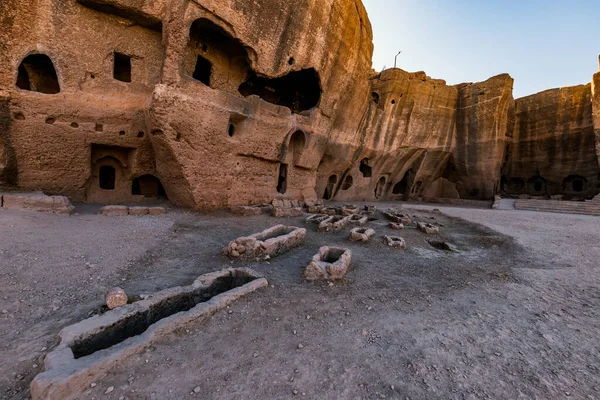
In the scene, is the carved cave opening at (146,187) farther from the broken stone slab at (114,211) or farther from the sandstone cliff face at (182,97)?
the broken stone slab at (114,211)

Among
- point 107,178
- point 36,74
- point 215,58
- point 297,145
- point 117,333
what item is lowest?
point 117,333

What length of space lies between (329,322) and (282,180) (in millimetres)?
10202

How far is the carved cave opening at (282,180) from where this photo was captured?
41.5ft

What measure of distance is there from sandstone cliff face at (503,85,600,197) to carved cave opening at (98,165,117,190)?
100 ft

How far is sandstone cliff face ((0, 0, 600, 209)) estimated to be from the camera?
26.2 feet

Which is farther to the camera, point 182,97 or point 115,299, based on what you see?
point 182,97

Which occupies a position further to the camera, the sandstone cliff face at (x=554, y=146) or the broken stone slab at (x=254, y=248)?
the sandstone cliff face at (x=554, y=146)

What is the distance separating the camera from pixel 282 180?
504 inches

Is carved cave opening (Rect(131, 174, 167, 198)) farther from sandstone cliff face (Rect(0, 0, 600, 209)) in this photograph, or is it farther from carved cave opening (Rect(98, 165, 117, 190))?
carved cave opening (Rect(98, 165, 117, 190))

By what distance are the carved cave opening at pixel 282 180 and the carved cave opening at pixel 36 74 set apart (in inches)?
371

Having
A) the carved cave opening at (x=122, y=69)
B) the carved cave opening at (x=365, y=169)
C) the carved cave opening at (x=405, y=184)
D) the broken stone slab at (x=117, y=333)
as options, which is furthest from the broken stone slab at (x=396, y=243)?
the carved cave opening at (x=405, y=184)

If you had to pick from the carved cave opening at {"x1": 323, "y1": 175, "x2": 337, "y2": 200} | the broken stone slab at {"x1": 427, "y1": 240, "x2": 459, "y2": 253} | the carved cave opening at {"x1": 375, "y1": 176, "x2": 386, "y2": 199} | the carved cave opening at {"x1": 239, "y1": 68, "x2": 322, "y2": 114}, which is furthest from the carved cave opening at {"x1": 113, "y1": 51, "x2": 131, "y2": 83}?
the carved cave opening at {"x1": 375, "y1": 176, "x2": 386, "y2": 199}

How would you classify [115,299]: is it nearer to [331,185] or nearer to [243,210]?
[243,210]

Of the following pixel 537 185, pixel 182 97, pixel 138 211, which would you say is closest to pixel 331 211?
pixel 182 97
